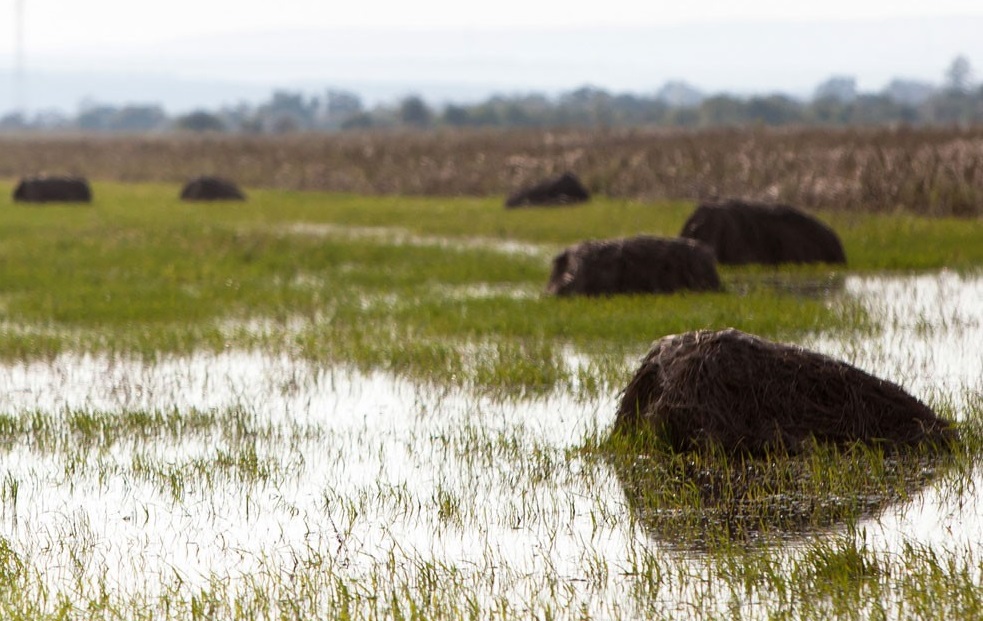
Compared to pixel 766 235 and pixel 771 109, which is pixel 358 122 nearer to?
pixel 771 109

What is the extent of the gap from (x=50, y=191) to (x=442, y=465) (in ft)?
90.3

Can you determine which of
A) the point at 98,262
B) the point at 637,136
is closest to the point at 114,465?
the point at 98,262

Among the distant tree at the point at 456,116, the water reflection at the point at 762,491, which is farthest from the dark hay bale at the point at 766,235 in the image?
the distant tree at the point at 456,116

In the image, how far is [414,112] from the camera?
142m

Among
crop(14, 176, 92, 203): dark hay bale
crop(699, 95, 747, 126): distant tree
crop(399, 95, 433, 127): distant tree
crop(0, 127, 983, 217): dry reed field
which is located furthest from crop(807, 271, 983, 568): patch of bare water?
crop(399, 95, 433, 127): distant tree

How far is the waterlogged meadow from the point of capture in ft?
17.3

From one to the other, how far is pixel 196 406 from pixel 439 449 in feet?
7.26

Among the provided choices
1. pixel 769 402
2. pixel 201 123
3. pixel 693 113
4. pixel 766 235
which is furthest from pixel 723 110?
pixel 769 402

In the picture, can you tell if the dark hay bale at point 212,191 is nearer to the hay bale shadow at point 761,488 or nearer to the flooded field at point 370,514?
the flooded field at point 370,514

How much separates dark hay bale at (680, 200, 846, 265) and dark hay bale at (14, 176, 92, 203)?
1996 cm

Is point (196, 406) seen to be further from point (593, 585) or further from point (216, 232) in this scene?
point (216, 232)

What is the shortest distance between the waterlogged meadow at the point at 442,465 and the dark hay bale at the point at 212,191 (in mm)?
17101

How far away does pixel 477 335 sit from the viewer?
40.1 feet

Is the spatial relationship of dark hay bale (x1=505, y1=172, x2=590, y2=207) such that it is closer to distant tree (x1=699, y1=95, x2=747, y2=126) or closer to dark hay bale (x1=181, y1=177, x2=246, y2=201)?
dark hay bale (x1=181, y1=177, x2=246, y2=201)
